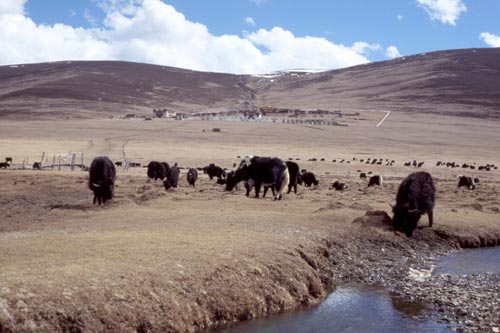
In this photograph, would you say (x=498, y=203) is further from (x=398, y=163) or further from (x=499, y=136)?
(x=499, y=136)

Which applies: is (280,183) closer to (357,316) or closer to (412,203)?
(412,203)

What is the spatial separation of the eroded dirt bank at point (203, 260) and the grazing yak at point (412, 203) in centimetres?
39

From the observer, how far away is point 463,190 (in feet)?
107

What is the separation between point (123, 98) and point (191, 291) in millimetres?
155730

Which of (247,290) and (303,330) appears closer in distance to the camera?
(303,330)

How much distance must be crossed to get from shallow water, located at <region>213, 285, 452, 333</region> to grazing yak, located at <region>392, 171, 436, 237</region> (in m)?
5.70

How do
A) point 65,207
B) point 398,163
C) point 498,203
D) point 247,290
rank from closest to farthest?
point 247,290 < point 65,207 < point 498,203 < point 398,163

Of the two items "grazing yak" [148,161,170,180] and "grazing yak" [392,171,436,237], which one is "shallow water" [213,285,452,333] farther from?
"grazing yak" [148,161,170,180]

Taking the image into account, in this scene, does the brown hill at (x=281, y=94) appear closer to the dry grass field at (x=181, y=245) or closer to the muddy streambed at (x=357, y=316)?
the dry grass field at (x=181, y=245)

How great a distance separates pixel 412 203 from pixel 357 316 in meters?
8.00

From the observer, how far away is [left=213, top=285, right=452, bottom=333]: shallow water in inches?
420

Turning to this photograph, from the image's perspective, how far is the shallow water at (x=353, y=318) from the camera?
35.0ft

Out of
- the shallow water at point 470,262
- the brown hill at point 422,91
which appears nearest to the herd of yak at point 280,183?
the shallow water at point 470,262

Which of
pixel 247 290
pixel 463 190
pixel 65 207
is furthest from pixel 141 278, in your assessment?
pixel 463 190
